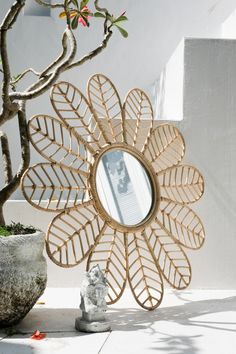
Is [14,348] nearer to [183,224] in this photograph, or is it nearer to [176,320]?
[176,320]

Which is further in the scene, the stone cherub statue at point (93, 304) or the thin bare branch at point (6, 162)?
the thin bare branch at point (6, 162)

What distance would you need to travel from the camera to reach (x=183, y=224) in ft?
11.5

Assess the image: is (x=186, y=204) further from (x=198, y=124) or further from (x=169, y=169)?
(x=198, y=124)

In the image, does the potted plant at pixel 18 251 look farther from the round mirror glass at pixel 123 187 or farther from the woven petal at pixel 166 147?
the woven petal at pixel 166 147

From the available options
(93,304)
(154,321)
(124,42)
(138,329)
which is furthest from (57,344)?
(124,42)

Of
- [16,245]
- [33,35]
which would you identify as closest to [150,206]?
[16,245]

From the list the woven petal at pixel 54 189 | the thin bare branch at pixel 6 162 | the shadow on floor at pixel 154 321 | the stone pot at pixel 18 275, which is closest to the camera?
the shadow on floor at pixel 154 321

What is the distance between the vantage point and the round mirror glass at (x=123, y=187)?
3.02 m

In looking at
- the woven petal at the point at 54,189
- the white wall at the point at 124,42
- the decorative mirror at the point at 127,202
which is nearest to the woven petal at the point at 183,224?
the decorative mirror at the point at 127,202

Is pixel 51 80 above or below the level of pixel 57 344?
above

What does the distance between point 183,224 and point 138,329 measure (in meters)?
1.12

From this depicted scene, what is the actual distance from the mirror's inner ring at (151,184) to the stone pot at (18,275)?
1.55ft

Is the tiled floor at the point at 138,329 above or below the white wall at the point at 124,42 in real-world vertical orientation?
below

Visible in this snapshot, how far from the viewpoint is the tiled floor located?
7.25 feet
